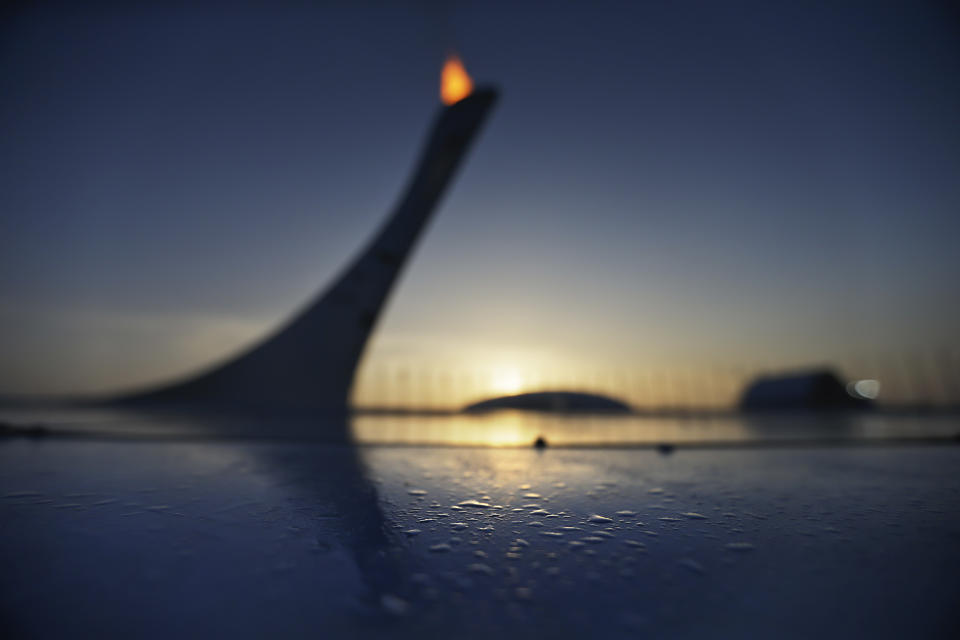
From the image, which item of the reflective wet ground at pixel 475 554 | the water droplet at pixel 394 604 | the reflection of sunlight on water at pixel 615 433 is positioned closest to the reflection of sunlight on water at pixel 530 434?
the reflection of sunlight on water at pixel 615 433

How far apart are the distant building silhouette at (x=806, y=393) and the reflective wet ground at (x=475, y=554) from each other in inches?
1447

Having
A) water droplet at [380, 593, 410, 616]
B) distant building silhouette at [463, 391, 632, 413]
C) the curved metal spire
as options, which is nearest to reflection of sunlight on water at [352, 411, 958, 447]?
water droplet at [380, 593, 410, 616]

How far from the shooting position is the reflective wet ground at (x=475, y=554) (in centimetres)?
122

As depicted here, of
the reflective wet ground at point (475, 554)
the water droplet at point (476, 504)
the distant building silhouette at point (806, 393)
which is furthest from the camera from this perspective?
the distant building silhouette at point (806, 393)

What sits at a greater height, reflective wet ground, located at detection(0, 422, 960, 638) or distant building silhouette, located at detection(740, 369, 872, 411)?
reflective wet ground, located at detection(0, 422, 960, 638)

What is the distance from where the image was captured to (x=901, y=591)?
1419 millimetres

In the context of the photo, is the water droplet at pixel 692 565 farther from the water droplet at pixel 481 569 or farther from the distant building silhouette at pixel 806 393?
the distant building silhouette at pixel 806 393

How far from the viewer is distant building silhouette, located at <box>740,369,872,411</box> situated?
33219 millimetres

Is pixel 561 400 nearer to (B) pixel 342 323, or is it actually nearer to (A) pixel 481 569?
(B) pixel 342 323

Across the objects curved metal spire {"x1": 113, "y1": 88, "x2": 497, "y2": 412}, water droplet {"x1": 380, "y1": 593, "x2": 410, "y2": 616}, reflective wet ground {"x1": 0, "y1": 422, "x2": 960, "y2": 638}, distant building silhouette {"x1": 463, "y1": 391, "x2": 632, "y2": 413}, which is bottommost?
distant building silhouette {"x1": 463, "y1": 391, "x2": 632, "y2": 413}

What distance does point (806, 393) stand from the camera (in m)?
34.0

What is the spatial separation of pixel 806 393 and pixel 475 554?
42.5 m

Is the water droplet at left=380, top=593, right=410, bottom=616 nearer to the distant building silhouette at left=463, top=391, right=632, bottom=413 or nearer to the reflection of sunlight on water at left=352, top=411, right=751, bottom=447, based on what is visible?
the reflection of sunlight on water at left=352, top=411, right=751, bottom=447

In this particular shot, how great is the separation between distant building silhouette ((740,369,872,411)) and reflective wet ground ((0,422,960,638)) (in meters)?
36.8
